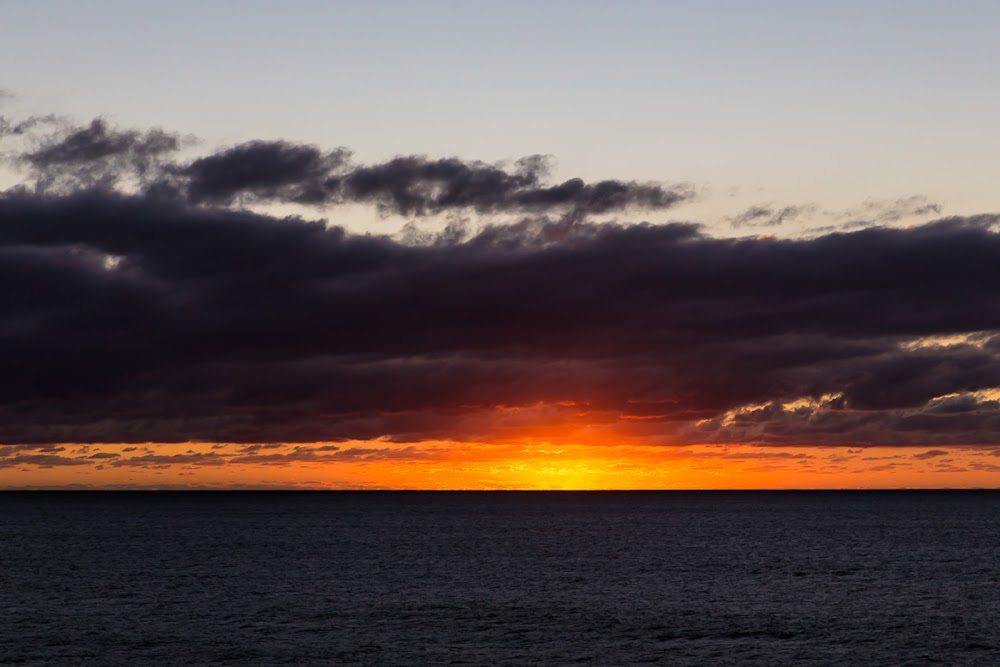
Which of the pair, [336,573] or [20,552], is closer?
[336,573]

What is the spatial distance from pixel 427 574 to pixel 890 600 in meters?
53.8

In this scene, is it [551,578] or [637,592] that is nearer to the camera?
[637,592]

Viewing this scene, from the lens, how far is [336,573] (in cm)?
13400

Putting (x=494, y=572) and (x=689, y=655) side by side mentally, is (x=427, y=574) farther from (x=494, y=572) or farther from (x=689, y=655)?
(x=689, y=655)

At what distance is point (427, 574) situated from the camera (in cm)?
13262

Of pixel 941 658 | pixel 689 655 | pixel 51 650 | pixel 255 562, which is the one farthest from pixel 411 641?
pixel 255 562

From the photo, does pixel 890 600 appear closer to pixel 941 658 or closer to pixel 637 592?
pixel 637 592

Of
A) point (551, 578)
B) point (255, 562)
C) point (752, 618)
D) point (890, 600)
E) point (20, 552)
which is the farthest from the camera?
point (20, 552)

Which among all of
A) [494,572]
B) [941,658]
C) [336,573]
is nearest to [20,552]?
[336,573]

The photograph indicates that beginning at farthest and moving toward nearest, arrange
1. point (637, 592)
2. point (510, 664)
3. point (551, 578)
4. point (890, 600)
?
point (551, 578) → point (637, 592) → point (890, 600) → point (510, 664)

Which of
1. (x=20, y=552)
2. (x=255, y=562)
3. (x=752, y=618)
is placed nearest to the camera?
(x=752, y=618)

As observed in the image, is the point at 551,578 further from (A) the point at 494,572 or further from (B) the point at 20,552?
(B) the point at 20,552

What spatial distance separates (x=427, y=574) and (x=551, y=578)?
15482 millimetres

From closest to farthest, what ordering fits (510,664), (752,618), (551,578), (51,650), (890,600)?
(510,664)
(51,650)
(752,618)
(890,600)
(551,578)
